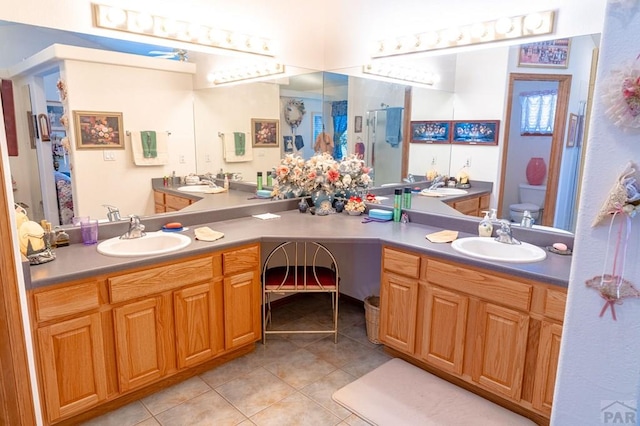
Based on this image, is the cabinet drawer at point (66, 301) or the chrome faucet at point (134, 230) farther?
the chrome faucet at point (134, 230)

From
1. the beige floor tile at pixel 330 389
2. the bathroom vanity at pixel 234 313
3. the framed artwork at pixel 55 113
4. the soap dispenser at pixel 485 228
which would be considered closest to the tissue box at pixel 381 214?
the bathroom vanity at pixel 234 313

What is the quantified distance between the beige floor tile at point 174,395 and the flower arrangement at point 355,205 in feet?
5.28

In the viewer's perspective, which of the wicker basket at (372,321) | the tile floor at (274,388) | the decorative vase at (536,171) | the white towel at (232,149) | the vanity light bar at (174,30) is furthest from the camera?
the white towel at (232,149)

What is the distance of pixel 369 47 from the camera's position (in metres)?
3.28

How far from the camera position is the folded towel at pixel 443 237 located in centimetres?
246

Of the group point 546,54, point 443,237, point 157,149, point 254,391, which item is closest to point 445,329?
point 443,237

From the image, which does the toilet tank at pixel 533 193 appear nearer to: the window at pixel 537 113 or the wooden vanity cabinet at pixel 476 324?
the window at pixel 537 113

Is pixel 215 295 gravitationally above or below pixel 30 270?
below

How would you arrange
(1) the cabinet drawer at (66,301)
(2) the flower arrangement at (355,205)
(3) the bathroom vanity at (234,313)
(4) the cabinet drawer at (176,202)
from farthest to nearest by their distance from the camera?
1. (2) the flower arrangement at (355,205)
2. (4) the cabinet drawer at (176,202)
3. (3) the bathroom vanity at (234,313)
4. (1) the cabinet drawer at (66,301)

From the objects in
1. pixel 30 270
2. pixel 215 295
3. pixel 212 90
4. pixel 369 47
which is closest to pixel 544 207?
pixel 369 47

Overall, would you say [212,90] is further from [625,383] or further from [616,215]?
[625,383]

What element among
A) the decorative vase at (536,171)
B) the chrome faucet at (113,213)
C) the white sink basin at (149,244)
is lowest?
the white sink basin at (149,244)

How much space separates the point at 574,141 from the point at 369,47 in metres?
1.70

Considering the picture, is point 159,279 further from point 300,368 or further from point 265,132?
point 265,132
